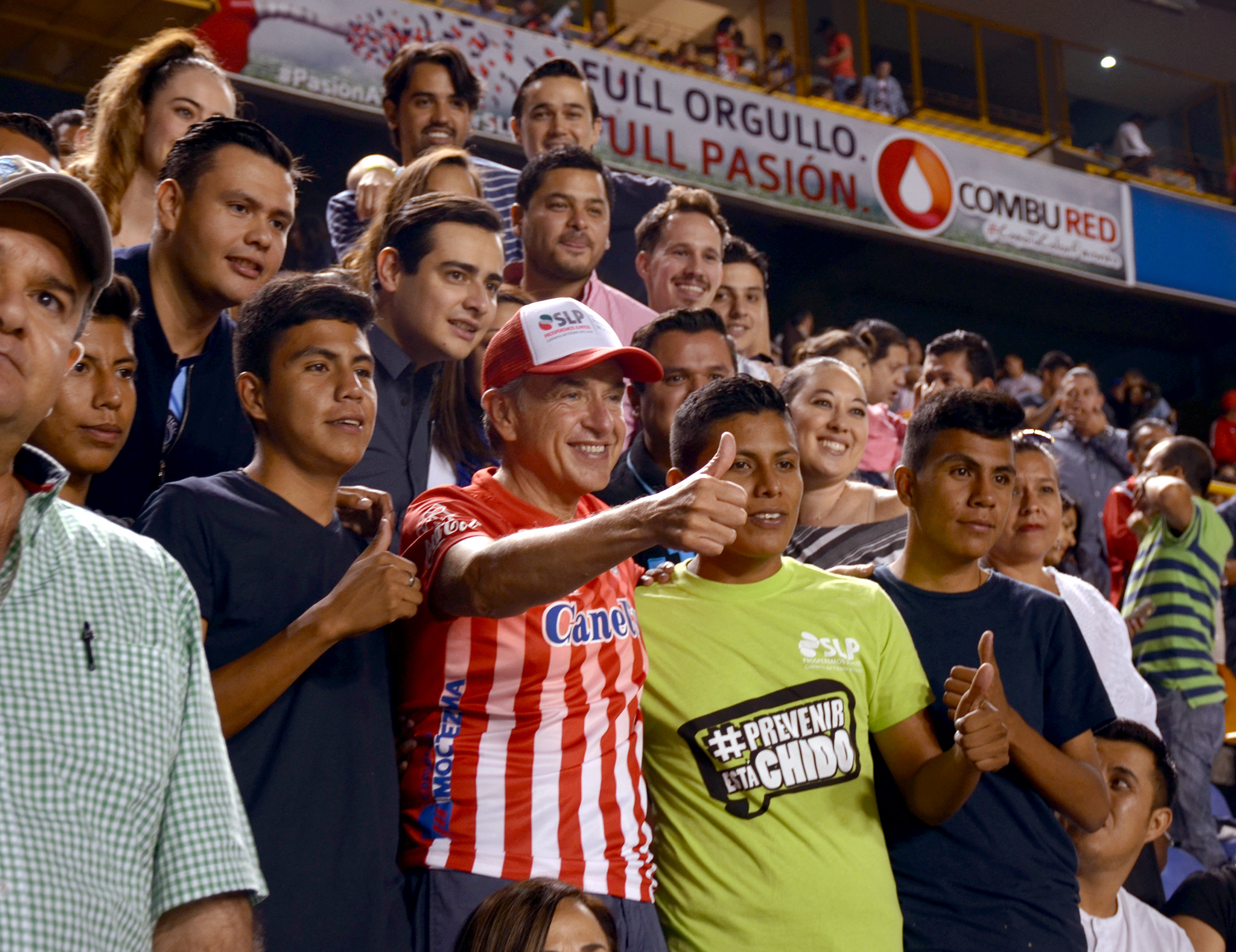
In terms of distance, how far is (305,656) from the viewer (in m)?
1.80

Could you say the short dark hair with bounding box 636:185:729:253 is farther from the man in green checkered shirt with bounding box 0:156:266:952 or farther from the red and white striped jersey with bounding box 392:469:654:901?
the man in green checkered shirt with bounding box 0:156:266:952

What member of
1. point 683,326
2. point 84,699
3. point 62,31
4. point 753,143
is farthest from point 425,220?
point 753,143

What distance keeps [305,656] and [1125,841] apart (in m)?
2.21

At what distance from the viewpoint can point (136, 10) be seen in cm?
873

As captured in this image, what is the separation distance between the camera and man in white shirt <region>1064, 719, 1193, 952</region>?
2998 millimetres

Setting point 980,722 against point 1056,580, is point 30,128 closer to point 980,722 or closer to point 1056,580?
point 980,722

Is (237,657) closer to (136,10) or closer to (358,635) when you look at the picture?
(358,635)

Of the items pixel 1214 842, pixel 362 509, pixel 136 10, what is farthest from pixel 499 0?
pixel 362 509

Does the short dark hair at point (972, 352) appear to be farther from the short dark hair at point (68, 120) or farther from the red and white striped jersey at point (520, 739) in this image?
the short dark hair at point (68, 120)

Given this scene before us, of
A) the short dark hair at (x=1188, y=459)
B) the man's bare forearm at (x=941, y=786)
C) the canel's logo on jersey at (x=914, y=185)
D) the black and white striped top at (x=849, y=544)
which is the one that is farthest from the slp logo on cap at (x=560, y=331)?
the canel's logo on jersey at (x=914, y=185)

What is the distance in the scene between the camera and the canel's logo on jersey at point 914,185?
39.0 ft

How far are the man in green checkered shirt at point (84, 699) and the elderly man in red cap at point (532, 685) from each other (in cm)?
60

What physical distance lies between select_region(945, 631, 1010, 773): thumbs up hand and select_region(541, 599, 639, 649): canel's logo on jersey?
557 millimetres

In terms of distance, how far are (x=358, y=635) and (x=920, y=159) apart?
11204mm
